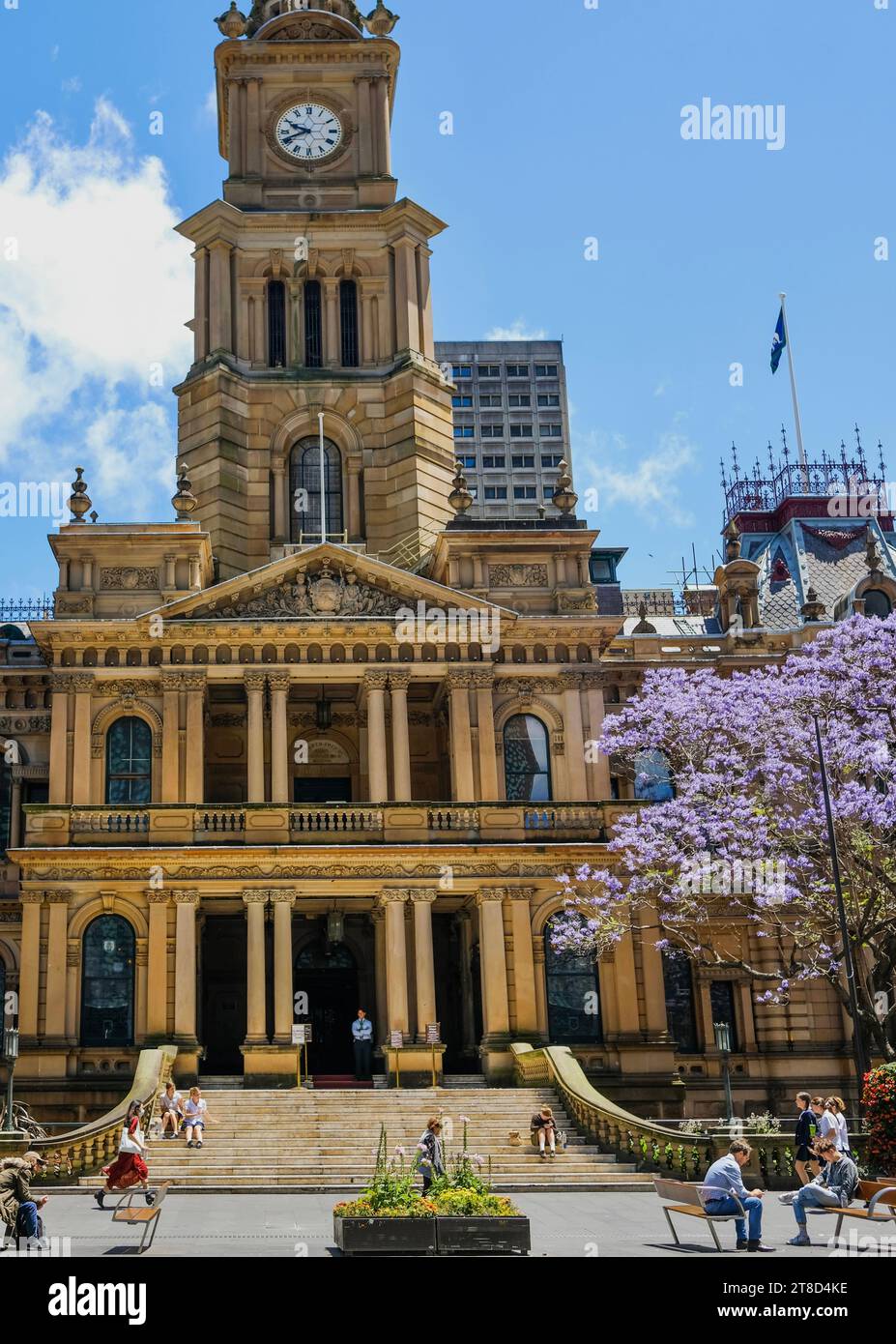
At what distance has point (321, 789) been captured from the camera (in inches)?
1841

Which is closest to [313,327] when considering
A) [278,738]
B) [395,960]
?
[278,738]

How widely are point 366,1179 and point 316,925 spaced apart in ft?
48.7

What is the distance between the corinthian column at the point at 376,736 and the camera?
42.3 meters

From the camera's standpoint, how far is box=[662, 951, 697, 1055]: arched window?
44.8 m

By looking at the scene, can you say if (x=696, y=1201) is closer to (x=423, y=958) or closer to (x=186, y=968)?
(x=423, y=958)

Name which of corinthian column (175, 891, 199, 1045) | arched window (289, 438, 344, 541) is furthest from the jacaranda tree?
arched window (289, 438, 344, 541)

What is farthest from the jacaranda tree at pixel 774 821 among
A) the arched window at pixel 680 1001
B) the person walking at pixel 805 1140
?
the person walking at pixel 805 1140

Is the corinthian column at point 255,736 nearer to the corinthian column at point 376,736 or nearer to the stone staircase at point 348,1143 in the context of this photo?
the corinthian column at point 376,736

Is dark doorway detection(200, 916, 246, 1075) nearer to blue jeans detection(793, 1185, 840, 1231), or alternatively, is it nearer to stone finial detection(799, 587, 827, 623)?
stone finial detection(799, 587, 827, 623)

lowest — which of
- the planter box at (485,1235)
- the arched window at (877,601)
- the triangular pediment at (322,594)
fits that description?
the planter box at (485,1235)

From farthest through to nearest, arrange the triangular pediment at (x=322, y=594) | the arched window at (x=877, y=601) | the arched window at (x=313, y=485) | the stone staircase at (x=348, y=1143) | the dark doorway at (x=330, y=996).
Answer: the arched window at (x=313, y=485) < the arched window at (x=877, y=601) < the dark doorway at (x=330, y=996) < the triangular pediment at (x=322, y=594) < the stone staircase at (x=348, y=1143)

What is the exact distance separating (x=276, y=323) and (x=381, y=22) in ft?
40.1

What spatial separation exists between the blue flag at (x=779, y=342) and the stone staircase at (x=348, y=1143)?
3117cm
